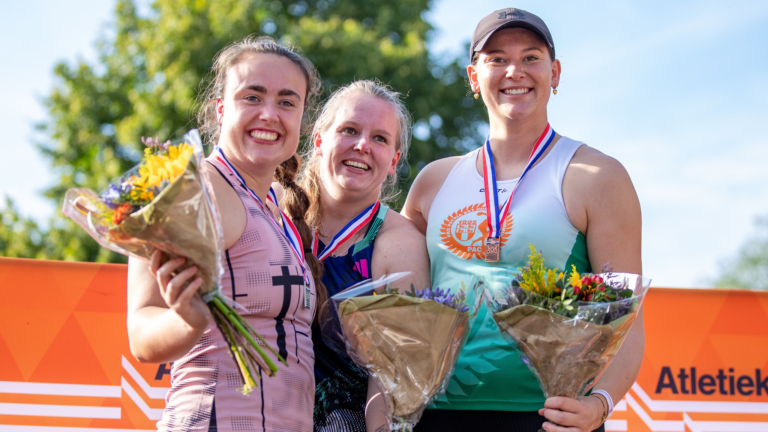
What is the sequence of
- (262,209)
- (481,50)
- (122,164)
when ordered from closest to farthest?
1. (262,209)
2. (481,50)
3. (122,164)

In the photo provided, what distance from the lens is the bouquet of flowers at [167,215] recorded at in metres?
1.81

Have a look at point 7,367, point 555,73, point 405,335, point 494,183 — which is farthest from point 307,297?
point 7,367

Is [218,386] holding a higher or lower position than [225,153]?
lower

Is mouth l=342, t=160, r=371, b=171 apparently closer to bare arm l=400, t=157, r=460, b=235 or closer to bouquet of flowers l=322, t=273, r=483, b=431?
bare arm l=400, t=157, r=460, b=235

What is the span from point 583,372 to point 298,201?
1580mm

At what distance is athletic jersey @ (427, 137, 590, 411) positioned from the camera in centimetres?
265

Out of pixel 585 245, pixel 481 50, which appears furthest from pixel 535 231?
pixel 481 50

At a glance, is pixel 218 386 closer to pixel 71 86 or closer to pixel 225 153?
pixel 225 153

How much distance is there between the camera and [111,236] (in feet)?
6.17

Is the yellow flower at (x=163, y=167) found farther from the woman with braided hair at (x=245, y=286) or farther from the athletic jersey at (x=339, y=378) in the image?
the athletic jersey at (x=339, y=378)

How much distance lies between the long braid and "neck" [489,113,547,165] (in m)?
0.98

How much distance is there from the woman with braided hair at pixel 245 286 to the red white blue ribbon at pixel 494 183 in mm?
809

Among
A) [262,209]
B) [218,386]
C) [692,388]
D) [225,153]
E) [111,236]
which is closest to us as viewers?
[111,236]

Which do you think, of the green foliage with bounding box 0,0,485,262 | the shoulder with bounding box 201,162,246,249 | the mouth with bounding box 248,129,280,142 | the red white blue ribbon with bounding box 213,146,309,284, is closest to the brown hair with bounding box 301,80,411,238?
the red white blue ribbon with bounding box 213,146,309,284
